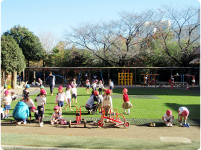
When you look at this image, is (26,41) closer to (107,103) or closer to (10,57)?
(10,57)

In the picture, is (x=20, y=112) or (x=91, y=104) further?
(x=91, y=104)

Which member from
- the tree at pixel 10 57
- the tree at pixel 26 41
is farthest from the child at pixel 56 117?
the tree at pixel 26 41

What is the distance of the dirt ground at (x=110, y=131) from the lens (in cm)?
741

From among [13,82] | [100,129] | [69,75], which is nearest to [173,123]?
[100,129]

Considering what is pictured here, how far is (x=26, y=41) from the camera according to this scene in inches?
1405

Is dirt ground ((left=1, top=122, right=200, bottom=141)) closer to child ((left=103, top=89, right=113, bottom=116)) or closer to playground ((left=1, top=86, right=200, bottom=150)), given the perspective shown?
playground ((left=1, top=86, right=200, bottom=150))

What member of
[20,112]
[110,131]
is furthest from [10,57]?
[110,131]

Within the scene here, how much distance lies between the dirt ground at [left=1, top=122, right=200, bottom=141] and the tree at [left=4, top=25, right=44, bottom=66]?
29.1 metres

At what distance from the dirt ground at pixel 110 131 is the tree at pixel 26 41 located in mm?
29122

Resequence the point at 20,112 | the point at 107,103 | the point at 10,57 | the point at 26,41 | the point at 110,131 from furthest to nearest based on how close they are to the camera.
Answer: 1. the point at 26,41
2. the point at 10,57
3. the point at 107,103
4. the point at 20,112
5. the point at 110,131

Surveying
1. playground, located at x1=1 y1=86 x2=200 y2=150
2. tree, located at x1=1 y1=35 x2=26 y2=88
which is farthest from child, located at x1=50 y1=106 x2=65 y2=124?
tree, located at x1=1 y1=35 x2=26 y2=88

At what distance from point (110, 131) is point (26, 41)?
3131cm

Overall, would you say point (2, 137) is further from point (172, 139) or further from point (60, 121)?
point (172, 139)

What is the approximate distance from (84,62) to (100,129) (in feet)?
100
